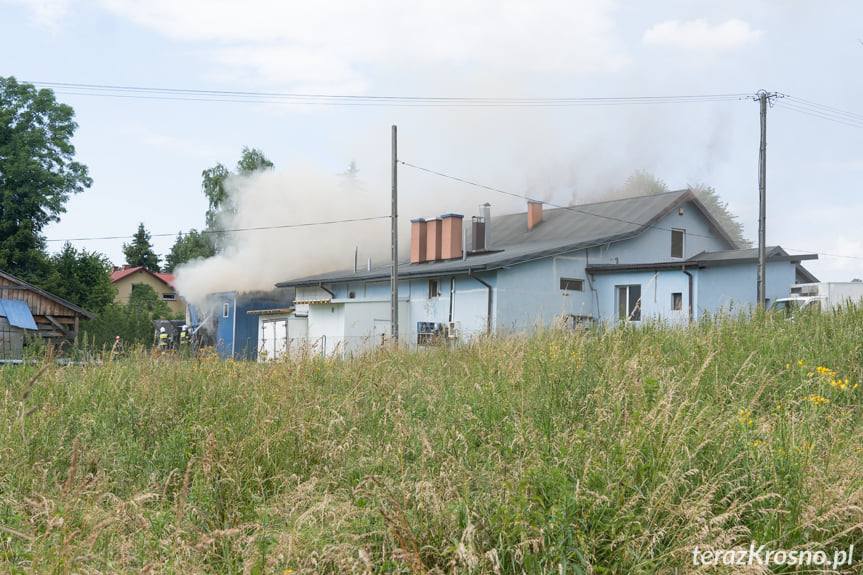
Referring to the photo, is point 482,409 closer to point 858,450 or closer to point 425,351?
point 858,450

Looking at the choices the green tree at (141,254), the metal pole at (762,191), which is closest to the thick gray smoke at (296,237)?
the metal pole at (762,191)

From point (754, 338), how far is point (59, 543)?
6616 millimetres

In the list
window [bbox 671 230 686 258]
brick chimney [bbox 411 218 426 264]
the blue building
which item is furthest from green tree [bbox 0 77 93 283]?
window [bbox 671 230 686 258]

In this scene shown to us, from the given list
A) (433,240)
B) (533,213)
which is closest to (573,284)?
(433,240)

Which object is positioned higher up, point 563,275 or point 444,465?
point 563,275

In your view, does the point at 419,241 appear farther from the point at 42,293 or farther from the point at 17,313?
the point at 17,313

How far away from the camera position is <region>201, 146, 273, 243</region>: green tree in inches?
1864

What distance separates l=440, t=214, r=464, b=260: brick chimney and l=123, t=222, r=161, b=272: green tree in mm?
60640

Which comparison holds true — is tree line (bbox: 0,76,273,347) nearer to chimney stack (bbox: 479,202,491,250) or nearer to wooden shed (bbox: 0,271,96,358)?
wooden shed (bbox: 0,271,96,358)

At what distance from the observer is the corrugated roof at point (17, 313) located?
27.1m

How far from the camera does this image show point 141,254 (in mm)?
81188

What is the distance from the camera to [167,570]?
3.41 meters

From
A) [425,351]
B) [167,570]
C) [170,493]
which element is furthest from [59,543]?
[425,351]

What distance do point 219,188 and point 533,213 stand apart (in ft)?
79.1
